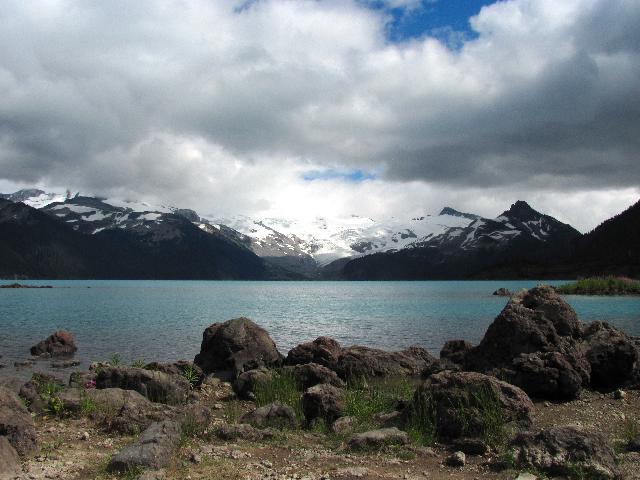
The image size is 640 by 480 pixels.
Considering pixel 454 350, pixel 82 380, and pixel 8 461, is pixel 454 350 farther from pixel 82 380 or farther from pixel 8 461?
pixel 8 461

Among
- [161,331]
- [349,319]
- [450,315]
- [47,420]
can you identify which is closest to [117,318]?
[161,331]

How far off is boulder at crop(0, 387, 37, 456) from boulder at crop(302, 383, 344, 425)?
9.06 metres

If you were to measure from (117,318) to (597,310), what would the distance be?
72612mm

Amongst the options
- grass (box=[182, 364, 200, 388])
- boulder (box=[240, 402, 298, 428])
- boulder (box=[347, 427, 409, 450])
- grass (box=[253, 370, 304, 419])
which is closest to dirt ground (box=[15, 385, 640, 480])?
boulder (box=[347, 427, 409, 450])

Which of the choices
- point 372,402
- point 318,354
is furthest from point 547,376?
point 318,354

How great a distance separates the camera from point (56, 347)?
149 ft

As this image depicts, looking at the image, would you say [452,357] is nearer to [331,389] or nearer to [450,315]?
[331,389]

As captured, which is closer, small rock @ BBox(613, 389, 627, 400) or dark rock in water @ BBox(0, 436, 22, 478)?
dark rock in water @ BBox(0, 436, 22, 478)

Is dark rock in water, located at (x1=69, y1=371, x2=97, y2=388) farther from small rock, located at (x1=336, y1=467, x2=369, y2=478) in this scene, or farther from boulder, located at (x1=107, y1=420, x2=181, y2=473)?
small rock, located at (x1=336, y1=467, x2=369, y2=478)

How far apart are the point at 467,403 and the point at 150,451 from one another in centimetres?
974

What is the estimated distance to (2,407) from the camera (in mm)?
15148

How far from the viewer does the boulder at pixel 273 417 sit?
1920 cm

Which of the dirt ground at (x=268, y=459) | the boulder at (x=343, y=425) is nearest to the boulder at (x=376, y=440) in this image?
the dirt ground at (x=268, y=459)

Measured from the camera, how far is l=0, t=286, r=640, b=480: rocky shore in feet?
45.0
